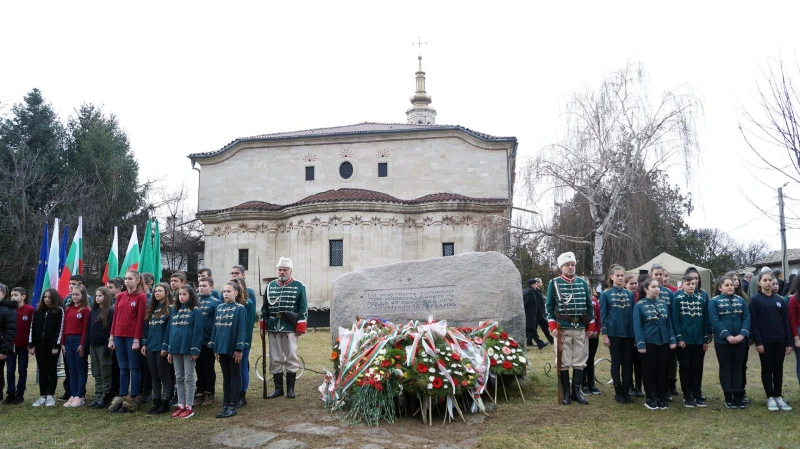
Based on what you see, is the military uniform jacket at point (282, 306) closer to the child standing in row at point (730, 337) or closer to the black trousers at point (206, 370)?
the black trousers at point (206, 370)

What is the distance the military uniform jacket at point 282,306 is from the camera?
355 inches

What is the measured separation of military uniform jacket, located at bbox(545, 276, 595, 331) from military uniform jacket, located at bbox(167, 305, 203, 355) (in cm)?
467

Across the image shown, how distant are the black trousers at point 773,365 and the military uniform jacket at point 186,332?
720 centimetres

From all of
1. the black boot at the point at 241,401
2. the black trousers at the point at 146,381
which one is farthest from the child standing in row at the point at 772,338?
the black trousers at the point at 146,381

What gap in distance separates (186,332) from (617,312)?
5787 millimetres

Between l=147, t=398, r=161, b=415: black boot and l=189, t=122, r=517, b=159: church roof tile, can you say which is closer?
l=147, t=398, r=161, b=415: black boot

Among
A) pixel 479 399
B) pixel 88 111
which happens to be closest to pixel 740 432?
pixel 479 399

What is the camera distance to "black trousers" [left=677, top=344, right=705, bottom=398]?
26.3 feet

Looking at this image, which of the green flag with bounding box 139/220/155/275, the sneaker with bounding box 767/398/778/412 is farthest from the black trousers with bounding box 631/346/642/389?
the green flag with bounding box 139/220/155/275

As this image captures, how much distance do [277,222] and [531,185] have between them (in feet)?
48.8

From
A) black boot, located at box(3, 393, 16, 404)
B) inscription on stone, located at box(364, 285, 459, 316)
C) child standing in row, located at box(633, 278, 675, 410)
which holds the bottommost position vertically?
black boot, located at box(3, 393, 16, 404)

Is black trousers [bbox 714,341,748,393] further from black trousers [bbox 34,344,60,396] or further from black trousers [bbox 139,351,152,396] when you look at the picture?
black trousers [bbox 34,344,60,396]

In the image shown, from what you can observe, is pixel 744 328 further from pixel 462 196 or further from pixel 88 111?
pixel 88 111

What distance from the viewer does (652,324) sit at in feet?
26.0
